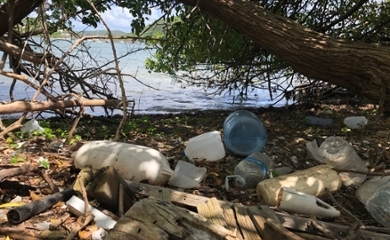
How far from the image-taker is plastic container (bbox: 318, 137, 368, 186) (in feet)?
10.4

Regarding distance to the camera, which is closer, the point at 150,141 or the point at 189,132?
the point at 150,141

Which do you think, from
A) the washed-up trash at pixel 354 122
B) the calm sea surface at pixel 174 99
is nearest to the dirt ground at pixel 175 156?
the washed-up trash at pixel 354 122

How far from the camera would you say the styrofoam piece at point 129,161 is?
2840 millimetres

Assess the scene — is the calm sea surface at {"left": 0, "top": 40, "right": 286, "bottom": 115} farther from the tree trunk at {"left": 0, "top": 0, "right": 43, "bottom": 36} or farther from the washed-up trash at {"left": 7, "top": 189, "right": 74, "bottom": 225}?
the washed-up trash at {"left": 7, "top": 189, "right": 74, "bottom": 225}

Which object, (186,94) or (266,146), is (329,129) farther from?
(186,94)

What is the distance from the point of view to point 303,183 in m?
2.81

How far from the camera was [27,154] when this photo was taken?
354 cm

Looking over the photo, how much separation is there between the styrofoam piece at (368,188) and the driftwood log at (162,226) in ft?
4.16

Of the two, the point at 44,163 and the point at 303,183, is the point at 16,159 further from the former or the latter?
the point at 303,183

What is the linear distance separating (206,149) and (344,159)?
1184 mm

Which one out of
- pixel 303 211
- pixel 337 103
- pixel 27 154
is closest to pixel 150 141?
pixel 27 154

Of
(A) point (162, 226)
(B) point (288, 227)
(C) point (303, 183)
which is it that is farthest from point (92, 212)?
(C) point (303, 183)

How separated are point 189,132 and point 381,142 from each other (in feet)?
7.77

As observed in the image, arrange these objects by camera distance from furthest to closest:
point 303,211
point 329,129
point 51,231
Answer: point 329,129 < point 303,211 < point 51,231
